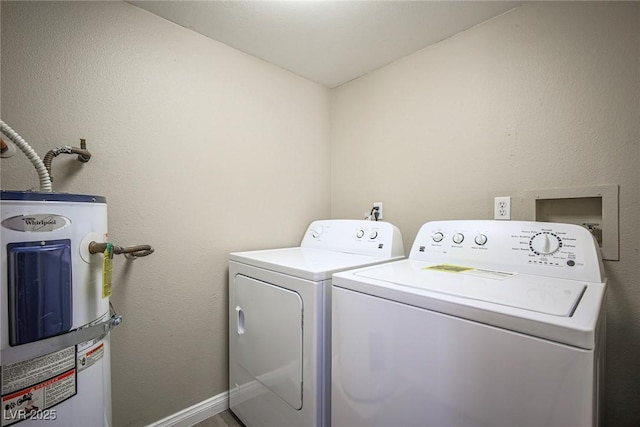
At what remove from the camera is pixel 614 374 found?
1083mm

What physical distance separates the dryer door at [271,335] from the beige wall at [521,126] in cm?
92

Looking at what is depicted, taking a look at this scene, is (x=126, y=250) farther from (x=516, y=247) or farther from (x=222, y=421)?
(x=516, y=247)

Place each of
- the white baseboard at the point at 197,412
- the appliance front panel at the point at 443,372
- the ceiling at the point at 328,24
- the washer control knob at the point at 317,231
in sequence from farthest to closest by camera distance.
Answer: the washer control knob at the point at 317,231
the white baseboard at the point at 197,412
the ceiling at the point at 328,24
the appliance front panel at the point at 443,372

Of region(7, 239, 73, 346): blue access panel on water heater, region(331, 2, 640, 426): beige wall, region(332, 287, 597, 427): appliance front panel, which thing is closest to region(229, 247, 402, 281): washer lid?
region(332, 287, 597, 427): appliance front panel

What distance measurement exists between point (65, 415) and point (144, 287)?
602 millimetres

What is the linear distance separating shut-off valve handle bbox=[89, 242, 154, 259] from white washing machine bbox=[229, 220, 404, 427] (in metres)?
0.42

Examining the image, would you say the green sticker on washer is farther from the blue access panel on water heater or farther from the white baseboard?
the white baseboard

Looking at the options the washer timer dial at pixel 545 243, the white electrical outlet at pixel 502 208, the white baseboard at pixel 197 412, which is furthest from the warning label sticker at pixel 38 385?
the white electrical outlet at pixel 502 208

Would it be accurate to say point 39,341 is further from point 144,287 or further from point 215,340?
point 215,340

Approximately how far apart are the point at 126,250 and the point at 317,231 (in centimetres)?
105

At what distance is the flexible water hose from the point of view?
32.1 inches

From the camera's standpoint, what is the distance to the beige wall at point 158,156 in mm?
1110

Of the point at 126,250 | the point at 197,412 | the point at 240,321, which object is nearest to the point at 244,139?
the point at 126,250

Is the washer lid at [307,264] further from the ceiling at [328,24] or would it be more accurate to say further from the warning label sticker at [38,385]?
the ceiling at [328,24]
